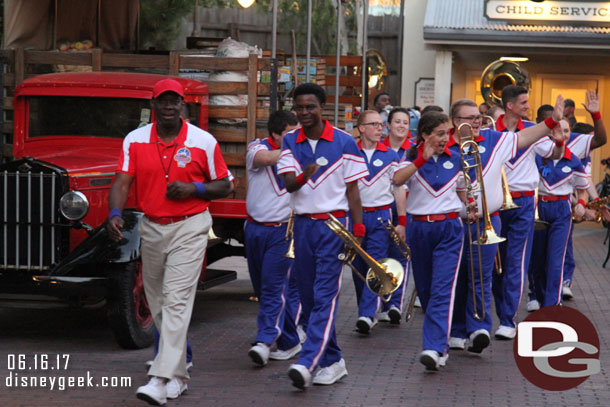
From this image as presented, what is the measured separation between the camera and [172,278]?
7.05m

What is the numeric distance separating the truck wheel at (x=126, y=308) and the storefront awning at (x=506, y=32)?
13.1 m

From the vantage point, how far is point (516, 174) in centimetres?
992

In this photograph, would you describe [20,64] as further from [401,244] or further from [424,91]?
[424,91]

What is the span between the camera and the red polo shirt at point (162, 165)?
7094 mm

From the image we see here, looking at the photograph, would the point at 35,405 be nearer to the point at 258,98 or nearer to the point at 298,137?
the point at 298,137

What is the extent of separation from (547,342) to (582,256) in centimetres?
774

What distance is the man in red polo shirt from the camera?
7.04 m

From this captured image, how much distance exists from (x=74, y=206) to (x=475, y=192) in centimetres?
315

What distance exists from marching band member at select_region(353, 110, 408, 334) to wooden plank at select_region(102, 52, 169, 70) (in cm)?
208

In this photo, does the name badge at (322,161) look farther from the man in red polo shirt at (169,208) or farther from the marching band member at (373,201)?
the marching band member at (373,201)

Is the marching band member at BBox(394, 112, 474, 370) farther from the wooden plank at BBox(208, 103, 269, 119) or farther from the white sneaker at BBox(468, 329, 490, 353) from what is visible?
the wooden plank at BBox(208, 103, 269, 119)

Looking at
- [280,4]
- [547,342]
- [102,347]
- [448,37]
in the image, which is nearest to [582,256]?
[448,37]

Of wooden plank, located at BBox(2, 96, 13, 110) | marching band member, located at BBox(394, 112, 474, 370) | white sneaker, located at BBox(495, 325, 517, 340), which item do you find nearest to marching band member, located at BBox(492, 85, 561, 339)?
white sneaker, located at BBox(495, 325, 517, 340)

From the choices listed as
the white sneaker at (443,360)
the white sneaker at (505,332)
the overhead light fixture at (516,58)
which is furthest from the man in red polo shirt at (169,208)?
the overhead light fixture at (516,58)
